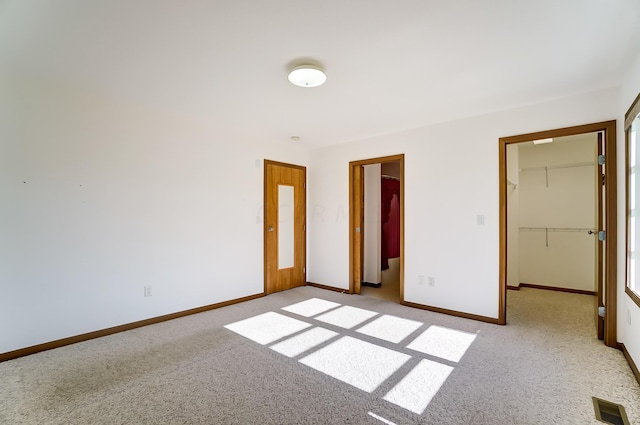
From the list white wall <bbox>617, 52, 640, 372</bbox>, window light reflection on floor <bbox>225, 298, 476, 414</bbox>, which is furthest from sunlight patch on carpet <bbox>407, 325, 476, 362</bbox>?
white wall <bbox>617, 52, 640, 372</bbox>

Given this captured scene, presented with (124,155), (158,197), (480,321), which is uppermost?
(124,155)

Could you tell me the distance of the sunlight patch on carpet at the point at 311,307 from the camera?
12.0 feet

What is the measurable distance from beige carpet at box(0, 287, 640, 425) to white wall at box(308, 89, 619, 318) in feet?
1.57

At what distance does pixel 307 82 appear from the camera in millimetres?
2475

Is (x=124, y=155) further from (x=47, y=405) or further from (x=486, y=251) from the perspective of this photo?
(x=486, y=251)

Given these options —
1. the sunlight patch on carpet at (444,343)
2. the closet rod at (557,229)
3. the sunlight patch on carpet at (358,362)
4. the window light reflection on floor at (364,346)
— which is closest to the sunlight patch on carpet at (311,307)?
the window light reflection on floor at (364,346)

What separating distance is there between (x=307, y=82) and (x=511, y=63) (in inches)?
63.2

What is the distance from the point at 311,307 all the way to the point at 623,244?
3.16 metres

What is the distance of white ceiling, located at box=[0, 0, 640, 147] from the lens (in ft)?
5.68

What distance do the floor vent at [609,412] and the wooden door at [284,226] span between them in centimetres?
369

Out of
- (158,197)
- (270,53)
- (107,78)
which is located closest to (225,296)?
(158,197)

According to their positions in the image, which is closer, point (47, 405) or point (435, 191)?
point (47, 405)

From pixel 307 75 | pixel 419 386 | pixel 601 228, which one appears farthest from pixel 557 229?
pixel 307 75

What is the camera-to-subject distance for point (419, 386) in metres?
2.06
